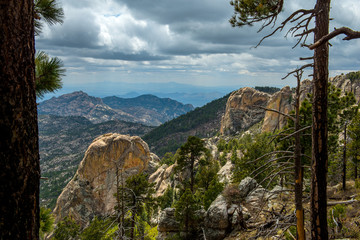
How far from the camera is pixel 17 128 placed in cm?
226

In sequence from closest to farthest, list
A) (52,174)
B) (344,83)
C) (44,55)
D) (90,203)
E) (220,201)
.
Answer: (44,55), (220,201), (90,203), (344,83), (52,174)

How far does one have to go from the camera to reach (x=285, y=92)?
8500cm

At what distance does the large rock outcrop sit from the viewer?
10325 centimetres

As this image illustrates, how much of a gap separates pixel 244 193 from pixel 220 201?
2160mm

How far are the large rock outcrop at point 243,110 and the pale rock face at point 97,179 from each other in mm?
59347

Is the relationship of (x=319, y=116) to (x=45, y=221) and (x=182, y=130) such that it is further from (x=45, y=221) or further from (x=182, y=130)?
(x=182, y=130)

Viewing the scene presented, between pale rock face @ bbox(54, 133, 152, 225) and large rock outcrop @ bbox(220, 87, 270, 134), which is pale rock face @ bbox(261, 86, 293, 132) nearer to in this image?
large rock outcrop @ bbox(220, 87, 270, 134)

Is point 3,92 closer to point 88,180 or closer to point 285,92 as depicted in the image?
point 88,180

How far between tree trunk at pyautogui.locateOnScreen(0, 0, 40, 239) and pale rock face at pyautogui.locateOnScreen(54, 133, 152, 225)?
60.1 metres

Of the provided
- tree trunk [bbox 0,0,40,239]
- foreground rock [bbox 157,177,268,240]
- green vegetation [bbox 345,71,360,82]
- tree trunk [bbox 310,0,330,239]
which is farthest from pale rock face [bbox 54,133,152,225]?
green vegetation [bbox 345,71,360,82]

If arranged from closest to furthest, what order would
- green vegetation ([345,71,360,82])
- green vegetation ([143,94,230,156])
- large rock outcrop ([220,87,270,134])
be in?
green vegetation ([345,71,360,82]) → large rock outcrop ([220,87,270,134]) → green vegetation ([143,94,230,156])

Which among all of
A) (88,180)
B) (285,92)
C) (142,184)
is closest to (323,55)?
(142,184)

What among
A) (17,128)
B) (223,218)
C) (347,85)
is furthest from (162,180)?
(347,85)

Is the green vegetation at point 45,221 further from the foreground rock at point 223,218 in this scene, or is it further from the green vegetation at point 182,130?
the green vegetation at point 182,130
